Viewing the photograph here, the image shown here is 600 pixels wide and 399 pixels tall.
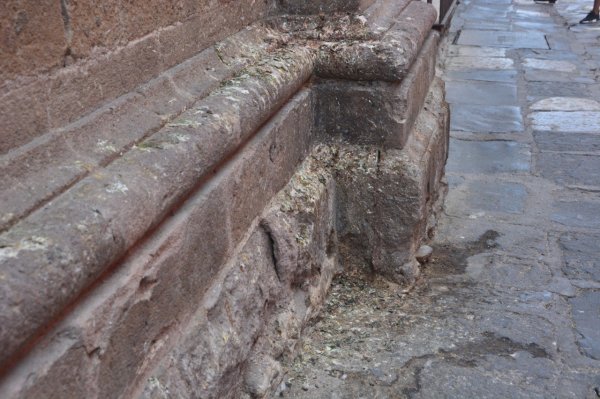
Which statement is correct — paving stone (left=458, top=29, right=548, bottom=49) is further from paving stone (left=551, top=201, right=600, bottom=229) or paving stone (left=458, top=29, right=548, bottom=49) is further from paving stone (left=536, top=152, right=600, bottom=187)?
paving stone (left=551, top=201, right=600, bottom=229)

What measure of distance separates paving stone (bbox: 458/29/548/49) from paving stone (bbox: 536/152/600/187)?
374cm

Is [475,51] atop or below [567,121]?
below

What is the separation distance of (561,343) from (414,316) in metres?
0.48

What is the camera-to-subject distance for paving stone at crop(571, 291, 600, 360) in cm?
241

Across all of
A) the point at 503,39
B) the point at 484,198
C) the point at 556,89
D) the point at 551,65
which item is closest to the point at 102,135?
the point at 484,198

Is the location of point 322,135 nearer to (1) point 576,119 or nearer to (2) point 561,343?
(2) point 561,343

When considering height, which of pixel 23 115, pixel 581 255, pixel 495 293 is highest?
pixel 23 115

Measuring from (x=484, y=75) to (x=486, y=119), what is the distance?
4.83ft

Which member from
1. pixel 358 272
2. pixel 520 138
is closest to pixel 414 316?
pixel 358 272

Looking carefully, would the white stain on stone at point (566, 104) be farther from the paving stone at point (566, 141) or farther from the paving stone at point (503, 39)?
the paving stone at point (503, 39)

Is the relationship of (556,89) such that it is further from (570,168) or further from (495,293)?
(495,293)

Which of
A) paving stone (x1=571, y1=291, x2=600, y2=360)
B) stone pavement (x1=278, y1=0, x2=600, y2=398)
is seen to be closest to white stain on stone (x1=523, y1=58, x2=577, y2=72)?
stone pavement (x1=278, y1=0, x2=600, y2=398)

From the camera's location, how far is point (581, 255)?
3178 millimetres

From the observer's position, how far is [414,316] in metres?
2.57
